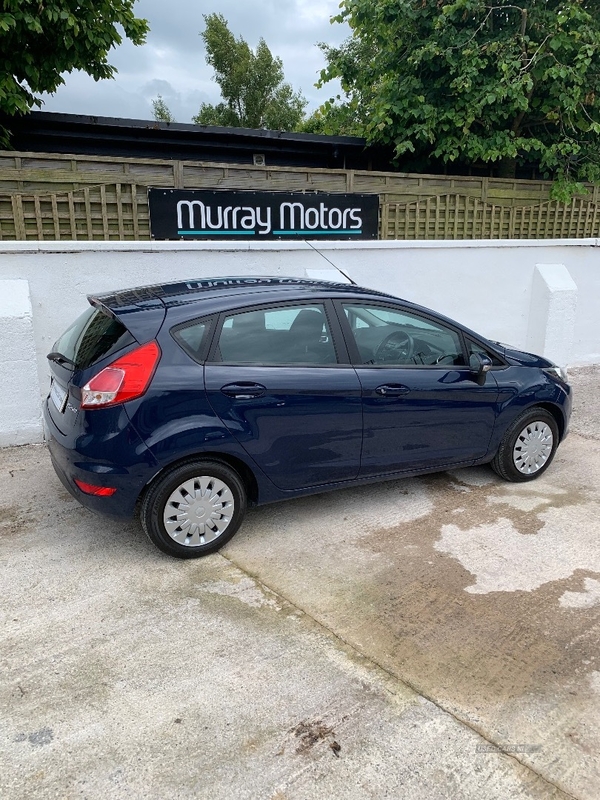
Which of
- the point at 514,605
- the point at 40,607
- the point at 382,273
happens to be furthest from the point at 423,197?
the point at 40,607

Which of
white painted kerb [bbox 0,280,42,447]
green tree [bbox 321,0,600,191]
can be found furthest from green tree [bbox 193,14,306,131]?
white painted kerb [bbox 0,280,42,447]

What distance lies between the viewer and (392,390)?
3.83m

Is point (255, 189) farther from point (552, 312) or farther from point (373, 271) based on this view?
point (552, 312)

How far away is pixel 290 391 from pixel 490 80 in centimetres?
655

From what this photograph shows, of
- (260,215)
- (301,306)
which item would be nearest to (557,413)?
(301,306)

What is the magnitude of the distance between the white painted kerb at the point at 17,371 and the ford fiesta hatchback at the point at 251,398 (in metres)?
1.43

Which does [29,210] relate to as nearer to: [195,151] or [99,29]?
[99,29]

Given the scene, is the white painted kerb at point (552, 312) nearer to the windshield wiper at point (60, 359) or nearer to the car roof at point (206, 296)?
the car roof at point (206, 296)

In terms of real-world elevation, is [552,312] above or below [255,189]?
below

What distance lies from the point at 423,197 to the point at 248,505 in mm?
5288

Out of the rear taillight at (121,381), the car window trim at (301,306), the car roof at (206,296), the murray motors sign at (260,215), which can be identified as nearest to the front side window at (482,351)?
the car roof at (206,296)

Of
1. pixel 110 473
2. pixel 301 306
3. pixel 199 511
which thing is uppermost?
pixel 301 306

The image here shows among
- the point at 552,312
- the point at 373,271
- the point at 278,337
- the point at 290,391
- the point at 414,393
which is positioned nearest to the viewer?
the point at 290,391

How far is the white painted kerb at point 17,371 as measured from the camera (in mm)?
5012
